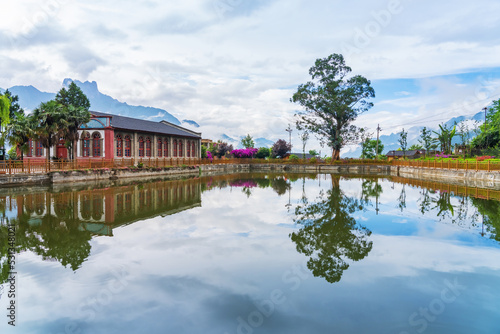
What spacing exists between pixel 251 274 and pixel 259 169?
46833mm

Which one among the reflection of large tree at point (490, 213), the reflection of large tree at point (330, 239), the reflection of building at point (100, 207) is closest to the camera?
the reflection of large tree at point (330, 239)

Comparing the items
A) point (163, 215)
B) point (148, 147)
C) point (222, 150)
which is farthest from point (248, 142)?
point (163, 215)

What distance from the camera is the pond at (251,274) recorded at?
4172 mm

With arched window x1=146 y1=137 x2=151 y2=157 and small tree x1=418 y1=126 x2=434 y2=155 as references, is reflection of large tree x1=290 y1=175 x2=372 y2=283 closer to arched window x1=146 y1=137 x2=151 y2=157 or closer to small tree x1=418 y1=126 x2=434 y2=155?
arched window x1=146 y1=137 x2=151 y2=157

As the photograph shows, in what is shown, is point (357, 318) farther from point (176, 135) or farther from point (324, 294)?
point (176, 135)

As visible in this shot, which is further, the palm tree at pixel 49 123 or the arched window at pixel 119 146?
the arched window at pixel 119 146

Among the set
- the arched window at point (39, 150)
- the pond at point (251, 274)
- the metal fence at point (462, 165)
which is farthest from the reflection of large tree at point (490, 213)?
the arched window at point (39, 150)

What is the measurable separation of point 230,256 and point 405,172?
39103 millimetres

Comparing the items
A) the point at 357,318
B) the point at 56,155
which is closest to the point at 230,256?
the point at 357,318

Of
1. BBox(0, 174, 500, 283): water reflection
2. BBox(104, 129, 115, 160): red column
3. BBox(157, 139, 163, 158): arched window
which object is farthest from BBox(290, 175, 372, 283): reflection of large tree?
BBox(157, 139, 163, 158): arched window

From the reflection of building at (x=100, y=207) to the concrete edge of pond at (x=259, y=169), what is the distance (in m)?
5.76

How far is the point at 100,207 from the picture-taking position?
41.8ft

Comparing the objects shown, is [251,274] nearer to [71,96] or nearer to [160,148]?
[160,148]

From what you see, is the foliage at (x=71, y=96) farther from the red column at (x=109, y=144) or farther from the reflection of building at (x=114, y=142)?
the red column at (x=109, y=144)
